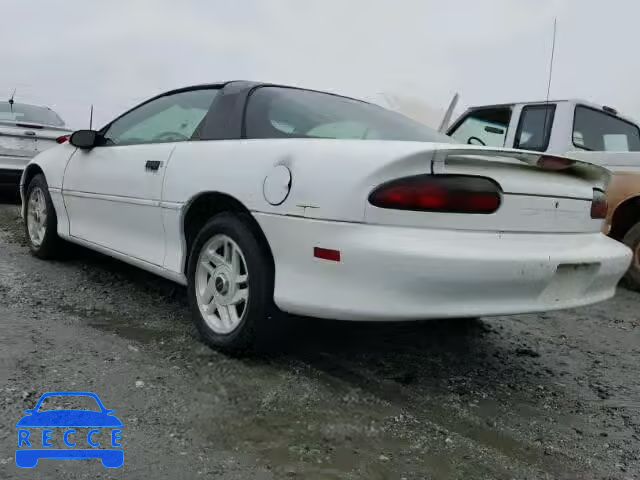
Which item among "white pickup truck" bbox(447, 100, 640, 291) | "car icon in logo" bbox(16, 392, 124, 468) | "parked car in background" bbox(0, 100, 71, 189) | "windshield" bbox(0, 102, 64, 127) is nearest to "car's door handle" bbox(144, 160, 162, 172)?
"car icon in logo" bbox(16, 392, 124, 468)

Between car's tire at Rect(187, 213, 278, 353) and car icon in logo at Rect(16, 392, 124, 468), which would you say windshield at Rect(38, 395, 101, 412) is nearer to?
car icon in logo at Rect(16, 392, 124, 468)

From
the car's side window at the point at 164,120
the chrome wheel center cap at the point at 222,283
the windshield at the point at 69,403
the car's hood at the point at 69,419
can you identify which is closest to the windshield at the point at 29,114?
the car's side window at the point at 164,120

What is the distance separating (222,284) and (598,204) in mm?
1817

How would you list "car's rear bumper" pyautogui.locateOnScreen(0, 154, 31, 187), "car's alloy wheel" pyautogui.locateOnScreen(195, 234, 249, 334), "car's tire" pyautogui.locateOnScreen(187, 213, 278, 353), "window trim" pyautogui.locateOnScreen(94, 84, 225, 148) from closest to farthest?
"car's tire" pyautogui.locateOnScreen(187, 213, 278, 353) < "car's alloy wheel" pyautogui.locateOnScreen(195, 234, 249, 334) < "window trim" pyautogui.locateOnScreen(94, 84, 225, 148) < "car's rear bumper" pyautogui.locateOnScreen(0, 154, 31, 187)

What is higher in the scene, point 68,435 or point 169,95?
point 169,95

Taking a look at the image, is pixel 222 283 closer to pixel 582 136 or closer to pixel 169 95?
pixel 169 95

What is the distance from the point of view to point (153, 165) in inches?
129

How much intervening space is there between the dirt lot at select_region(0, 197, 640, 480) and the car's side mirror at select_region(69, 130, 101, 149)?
94 cm

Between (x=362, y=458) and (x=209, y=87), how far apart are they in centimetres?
227

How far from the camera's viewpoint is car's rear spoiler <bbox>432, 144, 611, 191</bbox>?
2.26 meters

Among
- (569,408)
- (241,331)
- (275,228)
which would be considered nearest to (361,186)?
(275,228)

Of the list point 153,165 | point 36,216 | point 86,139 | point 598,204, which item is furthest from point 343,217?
point 36,216

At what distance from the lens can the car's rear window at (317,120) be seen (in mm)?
2859

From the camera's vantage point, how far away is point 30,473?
178 centimetres
